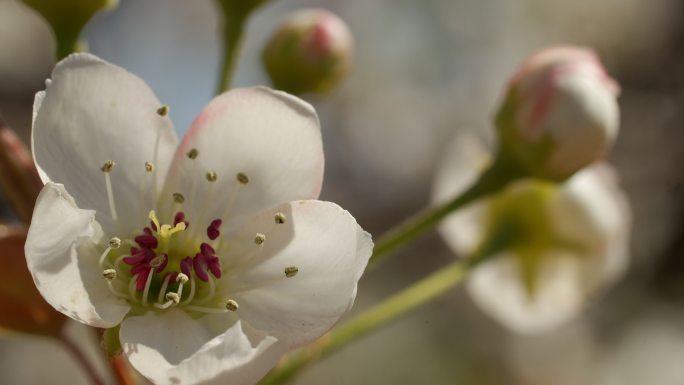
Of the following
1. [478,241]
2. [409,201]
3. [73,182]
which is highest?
[73,182]

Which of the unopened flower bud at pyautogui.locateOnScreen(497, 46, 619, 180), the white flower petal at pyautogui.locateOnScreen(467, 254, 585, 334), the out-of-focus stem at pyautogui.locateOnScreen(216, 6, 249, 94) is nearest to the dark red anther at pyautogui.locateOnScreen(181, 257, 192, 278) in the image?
the out-of-focus stem at pyautogui.locateOnScreen(216, 6, 249, 94)

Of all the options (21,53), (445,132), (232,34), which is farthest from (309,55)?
(445,132)

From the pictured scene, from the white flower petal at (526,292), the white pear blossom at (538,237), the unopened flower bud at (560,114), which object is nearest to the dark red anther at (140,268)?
the unopened flower bud at (560,114)

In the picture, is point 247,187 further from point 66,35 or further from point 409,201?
point 409,201

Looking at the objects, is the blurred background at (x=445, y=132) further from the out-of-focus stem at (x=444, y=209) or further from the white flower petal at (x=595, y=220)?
the out-of-focus stem at (x=444, y=209)

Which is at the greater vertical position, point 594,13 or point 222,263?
point 222,263

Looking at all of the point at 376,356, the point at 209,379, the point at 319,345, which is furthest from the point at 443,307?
the point at 209,379
